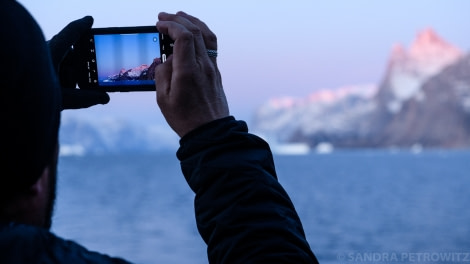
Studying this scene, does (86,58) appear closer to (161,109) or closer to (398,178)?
(161,109)

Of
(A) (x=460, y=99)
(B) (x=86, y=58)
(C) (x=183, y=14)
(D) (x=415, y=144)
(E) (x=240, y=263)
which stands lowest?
(D) (x=415, y=144)

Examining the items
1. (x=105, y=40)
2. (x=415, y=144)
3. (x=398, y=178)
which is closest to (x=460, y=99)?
(x=415, y=144)

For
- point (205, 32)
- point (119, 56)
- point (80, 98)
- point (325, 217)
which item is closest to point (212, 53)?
point (205, 32)

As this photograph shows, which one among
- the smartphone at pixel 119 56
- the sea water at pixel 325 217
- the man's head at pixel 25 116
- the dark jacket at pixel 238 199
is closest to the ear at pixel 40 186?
the man's head at pixel 25 116

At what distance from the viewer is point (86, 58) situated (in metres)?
1.25

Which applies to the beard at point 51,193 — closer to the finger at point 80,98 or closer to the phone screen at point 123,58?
the finger at point 80,98

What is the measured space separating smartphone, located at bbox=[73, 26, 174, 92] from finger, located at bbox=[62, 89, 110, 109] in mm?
98

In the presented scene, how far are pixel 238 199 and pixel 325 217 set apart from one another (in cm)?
4022

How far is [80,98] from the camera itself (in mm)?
1081

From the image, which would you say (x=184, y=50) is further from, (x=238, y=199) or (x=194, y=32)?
(x=238, y=199)

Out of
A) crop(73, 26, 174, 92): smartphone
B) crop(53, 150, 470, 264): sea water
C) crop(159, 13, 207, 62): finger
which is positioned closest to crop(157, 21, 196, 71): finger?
crop(159, 13, 207, 62): finger

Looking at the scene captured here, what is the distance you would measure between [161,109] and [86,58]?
37 centimetres

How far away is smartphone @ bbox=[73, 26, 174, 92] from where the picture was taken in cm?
122

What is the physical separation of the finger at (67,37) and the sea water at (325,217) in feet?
78.9
